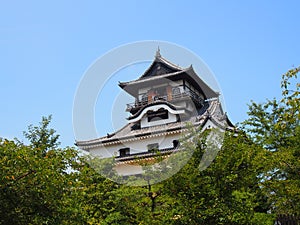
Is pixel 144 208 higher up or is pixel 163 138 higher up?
pixel 163 138

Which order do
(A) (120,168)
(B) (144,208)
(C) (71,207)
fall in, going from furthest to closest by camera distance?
(A) (120,168), (B) (144,208), (C) (71,207)

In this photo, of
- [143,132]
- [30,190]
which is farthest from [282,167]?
[143,132]

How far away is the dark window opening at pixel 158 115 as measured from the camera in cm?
2577

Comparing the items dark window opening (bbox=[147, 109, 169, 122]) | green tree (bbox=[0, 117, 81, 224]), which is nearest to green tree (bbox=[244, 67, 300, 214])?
green tree (bbox=[0, 117, 81, 224])

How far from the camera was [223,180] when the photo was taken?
374 inches

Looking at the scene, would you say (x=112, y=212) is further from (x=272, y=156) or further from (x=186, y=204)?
(x=272, y=156)

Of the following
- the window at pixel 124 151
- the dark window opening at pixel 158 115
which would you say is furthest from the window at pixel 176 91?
the window at pixel 124 151

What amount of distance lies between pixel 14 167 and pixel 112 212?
536cm

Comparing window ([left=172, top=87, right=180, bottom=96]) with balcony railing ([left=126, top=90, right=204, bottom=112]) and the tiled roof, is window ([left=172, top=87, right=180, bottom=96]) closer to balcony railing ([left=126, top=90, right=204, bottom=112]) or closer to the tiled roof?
balcony railing ([left=126, top=90, right=204, bottom=112])

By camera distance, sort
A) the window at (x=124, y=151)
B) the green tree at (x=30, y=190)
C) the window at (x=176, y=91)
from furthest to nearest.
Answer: the window at (x=176, y=91) < the window at (x=124, y=151) < the green tree at (x=30, y=190)

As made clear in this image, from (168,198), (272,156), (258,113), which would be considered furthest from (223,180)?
(258,113)

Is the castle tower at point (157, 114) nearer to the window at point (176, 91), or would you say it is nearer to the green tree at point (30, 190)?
the window at point (176, 91)

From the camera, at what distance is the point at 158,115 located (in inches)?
1021

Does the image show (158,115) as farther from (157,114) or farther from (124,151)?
(124,151)
